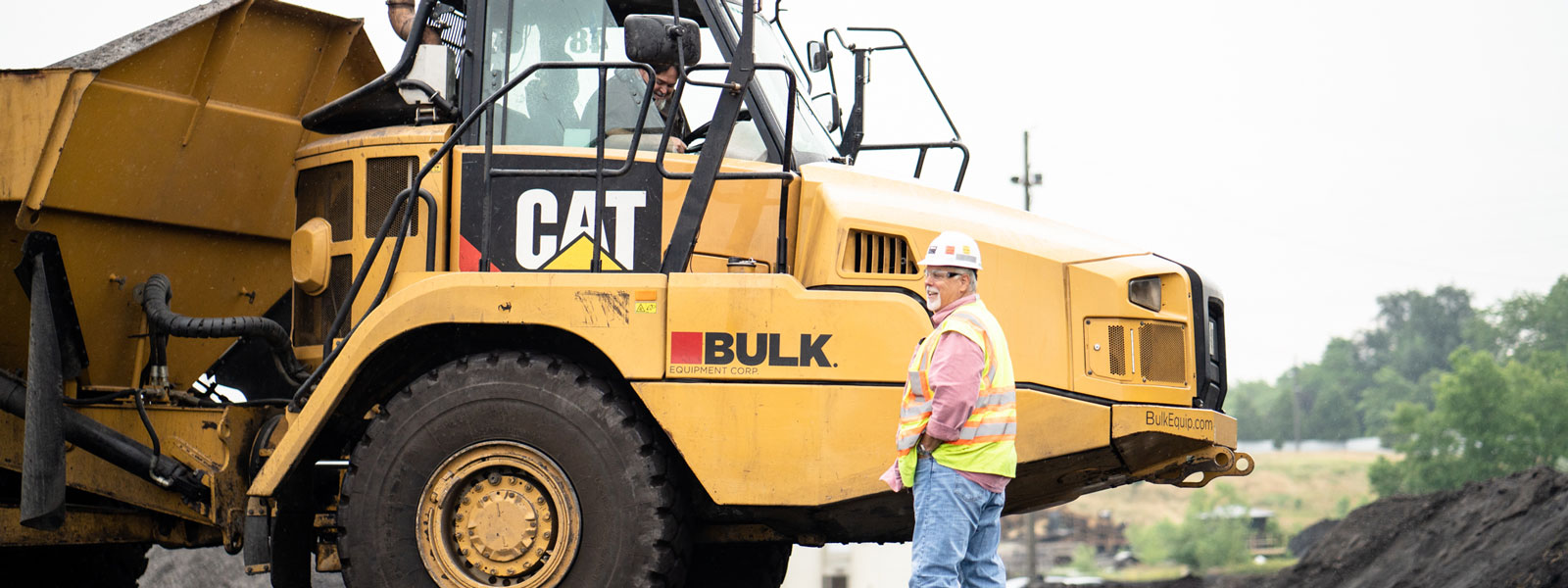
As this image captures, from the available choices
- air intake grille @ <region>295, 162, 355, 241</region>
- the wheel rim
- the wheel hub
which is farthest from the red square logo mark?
air intake grille @ <region>295, 162, 355, 241</region>

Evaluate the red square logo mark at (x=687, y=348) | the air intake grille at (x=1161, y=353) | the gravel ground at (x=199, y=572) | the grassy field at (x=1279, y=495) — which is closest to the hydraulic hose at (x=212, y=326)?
the red square logo mark at (x=687, y=348)

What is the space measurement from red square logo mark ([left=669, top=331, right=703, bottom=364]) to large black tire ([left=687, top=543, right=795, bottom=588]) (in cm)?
185

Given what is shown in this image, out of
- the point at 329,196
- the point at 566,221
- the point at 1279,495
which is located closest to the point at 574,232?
the point at 566,221

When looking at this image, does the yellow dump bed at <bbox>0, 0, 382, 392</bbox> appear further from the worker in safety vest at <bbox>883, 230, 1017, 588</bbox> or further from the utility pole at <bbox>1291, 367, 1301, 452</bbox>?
the utility pole at <bbox>1291, 367, 1301, 452</bbox>

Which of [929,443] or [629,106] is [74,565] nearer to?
[629,106]

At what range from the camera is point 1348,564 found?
48.3ft

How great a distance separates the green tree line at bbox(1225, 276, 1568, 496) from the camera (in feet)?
177

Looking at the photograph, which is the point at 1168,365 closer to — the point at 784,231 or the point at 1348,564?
the point at 784,231

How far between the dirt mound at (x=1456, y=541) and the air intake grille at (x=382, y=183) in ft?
23.8

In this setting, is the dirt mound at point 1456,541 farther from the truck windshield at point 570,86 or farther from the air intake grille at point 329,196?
the air intake grille at point 329,196

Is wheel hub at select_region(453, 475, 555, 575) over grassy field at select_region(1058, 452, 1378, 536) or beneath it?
over

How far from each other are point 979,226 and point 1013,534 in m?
66.6

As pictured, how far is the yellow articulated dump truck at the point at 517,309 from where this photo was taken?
5.22 meters

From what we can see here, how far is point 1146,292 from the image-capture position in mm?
5469
